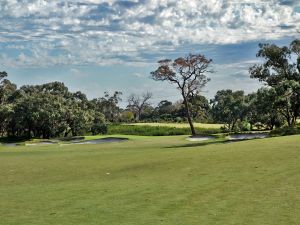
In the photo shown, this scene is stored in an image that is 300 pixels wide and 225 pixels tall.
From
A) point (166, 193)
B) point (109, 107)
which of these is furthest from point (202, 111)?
Answer: point (166, 193)

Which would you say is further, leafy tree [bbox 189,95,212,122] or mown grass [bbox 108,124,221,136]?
leafy tree [bbox 189,95,212,122]

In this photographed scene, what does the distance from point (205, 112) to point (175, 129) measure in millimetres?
51277

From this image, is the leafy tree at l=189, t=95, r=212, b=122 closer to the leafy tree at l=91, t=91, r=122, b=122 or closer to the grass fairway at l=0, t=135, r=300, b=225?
the leafy tree at l=91, t=91, r=122, b=122

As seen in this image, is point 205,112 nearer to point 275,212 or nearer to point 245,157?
point 245,157

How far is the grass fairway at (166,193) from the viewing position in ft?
35.7

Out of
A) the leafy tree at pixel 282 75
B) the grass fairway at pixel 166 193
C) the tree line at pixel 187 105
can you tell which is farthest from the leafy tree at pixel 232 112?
the grass fairway at pixel 166 193

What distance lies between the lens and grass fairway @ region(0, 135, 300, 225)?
1087 cm

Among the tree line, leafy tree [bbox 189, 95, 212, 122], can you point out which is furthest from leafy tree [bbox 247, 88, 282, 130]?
leafy tree [bbox 189, 95, 212, 122]

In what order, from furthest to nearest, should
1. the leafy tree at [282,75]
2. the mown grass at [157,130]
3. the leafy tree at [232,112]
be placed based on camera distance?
the leafy tree at [232,112], the mown grass at [157,130], the leafy tree at [282,75]

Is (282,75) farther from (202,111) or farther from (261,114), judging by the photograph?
(202,111)

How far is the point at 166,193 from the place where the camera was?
13.6 meters

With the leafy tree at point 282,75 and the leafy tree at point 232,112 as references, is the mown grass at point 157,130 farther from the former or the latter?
the leafy tree at point 282,75

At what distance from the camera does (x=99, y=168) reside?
22.2 m

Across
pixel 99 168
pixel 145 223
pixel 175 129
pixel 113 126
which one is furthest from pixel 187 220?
pixel 113 126
